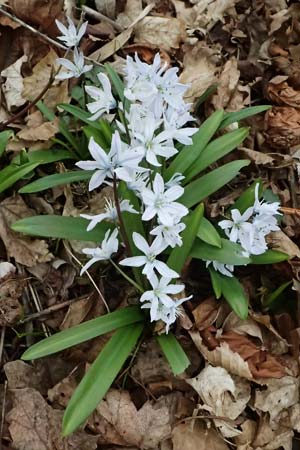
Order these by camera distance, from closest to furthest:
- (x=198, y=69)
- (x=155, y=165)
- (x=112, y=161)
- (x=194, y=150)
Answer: (x=112, y=161), (x=155, y=165), (x=194, y=150), (x=198, y=69)

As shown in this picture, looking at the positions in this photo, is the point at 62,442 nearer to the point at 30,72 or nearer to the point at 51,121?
the point at 51,121

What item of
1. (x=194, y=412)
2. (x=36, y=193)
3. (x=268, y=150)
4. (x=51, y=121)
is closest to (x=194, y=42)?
(x=268, y=150)

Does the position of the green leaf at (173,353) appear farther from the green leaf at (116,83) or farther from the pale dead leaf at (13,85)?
the pale dead leaf at (13,85)

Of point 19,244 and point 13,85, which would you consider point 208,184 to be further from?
point 13,85

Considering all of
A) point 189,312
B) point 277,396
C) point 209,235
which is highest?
point 209,235

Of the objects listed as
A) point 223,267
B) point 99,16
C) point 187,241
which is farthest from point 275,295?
point 99,16
